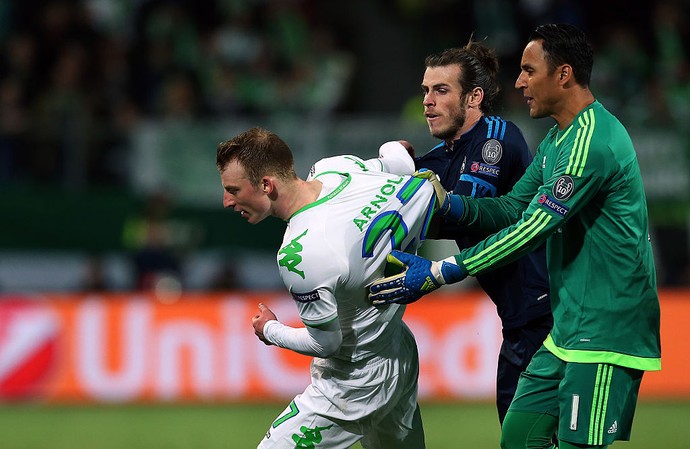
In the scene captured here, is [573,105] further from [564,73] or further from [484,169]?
[484,169]

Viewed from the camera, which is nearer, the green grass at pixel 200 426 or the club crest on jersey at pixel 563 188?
the club crest on jersey at pixel 563 188

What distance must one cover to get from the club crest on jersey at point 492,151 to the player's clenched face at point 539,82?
47 centimetres

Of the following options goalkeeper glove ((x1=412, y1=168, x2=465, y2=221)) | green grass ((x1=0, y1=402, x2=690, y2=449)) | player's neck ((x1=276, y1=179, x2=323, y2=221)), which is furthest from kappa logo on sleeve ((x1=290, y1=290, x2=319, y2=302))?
green grass ((x1=0, y1=402, x2=690, y2=449))

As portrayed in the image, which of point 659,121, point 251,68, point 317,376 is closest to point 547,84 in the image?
point 317,376

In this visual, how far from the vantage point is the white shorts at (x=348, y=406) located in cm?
556

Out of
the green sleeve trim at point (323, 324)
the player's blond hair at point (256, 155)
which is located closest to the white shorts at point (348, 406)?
the green sleeve trim at point (323, 324)

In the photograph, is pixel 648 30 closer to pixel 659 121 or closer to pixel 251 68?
pixel 659 121

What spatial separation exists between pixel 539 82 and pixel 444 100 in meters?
0.75

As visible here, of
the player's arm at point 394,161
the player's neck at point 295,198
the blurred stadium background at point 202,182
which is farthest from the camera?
the blurred stadium background at point 202,182

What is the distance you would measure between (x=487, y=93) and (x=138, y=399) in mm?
7166

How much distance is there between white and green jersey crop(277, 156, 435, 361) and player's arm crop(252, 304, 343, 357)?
0.06 meters

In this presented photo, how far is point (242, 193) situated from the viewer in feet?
17.6

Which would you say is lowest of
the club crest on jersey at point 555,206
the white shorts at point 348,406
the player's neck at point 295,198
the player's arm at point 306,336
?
the white shorts at point 348,406

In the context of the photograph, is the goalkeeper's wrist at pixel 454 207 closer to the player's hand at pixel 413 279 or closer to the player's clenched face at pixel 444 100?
the player's hand at pixel 413 279
